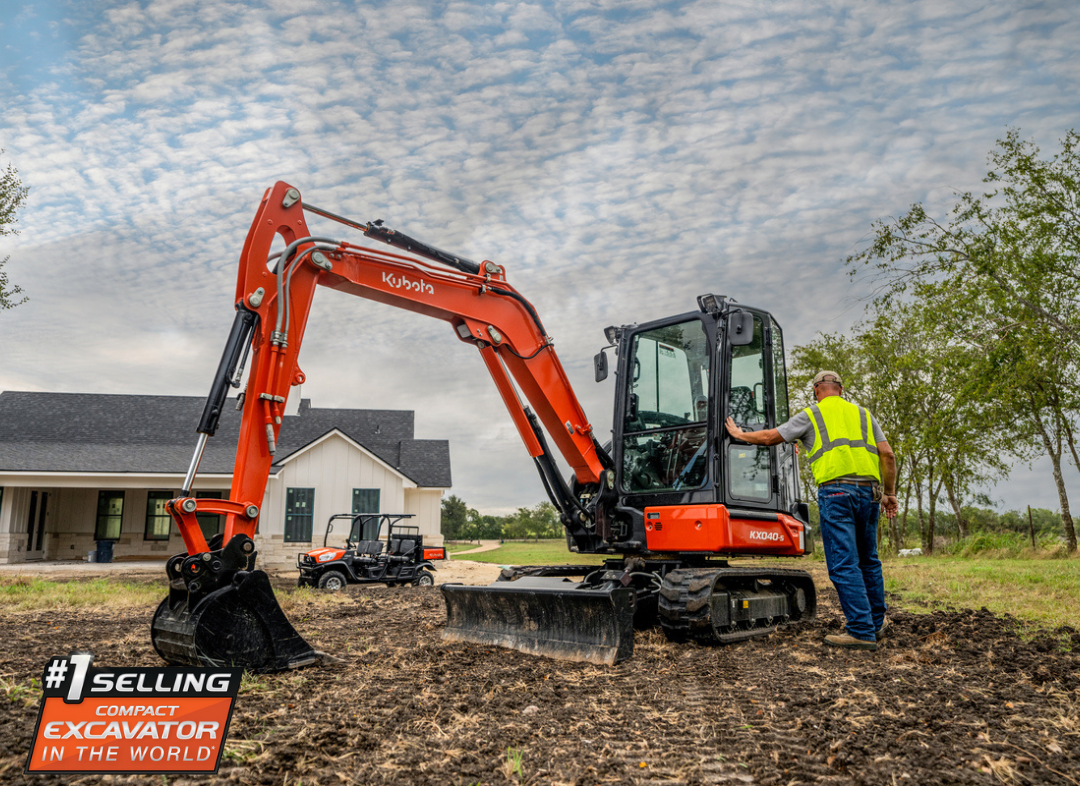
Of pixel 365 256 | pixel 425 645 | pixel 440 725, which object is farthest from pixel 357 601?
pixel 440 725

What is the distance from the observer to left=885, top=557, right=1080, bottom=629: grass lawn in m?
6.89

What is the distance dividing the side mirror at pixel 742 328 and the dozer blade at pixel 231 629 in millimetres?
3783

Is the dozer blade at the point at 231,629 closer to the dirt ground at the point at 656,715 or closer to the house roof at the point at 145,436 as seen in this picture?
the dirt ground at the point at 656,715

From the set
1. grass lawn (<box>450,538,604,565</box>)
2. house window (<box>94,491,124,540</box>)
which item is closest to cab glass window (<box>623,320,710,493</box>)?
grass lawn (<box>450,538,604,565</box>)

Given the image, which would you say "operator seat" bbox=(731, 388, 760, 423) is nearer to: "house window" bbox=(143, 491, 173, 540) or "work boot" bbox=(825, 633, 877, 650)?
"work boot" bbox=(825, 633, 877, 650)

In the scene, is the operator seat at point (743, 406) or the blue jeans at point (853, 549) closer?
Result: the blue jeans at point (853, 549)

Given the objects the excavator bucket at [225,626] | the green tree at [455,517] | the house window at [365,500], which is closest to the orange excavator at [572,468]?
the excavator bucket at [225,626]

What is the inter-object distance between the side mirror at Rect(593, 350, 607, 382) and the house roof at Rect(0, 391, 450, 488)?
13936mm

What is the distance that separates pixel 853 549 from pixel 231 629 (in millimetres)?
4214

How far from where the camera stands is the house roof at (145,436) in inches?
729

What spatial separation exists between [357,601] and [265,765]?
7.18 meters

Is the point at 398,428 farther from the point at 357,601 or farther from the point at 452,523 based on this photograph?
the point at 452,523

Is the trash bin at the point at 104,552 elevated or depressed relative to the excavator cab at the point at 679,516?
depressed

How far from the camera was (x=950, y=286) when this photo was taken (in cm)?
1329
